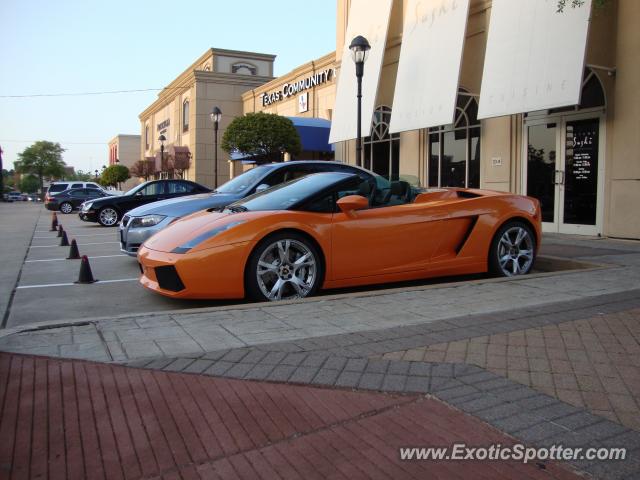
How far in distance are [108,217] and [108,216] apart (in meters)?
0.03

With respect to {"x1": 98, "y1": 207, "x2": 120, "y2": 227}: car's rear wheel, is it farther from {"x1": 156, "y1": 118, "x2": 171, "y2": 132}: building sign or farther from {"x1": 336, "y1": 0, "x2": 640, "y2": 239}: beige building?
{"x1": 156, "y1": 118, "x2": 171, "y2": 132}: building sign

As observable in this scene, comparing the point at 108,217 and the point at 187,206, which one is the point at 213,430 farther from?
the point at 108,217

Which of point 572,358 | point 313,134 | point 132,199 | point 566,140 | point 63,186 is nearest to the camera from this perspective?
point 572,358

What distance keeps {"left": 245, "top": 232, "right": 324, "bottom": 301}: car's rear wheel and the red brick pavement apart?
6.59ft

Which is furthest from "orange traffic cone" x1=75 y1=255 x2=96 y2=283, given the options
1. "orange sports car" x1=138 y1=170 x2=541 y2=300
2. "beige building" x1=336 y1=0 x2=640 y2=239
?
"beige building" x1=336 y1=0 x2=640 y2=239

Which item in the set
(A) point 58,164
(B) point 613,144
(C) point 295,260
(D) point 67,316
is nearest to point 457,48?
(B) point 613,144

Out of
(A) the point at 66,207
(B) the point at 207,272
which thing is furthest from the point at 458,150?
(A) the point at 66,207

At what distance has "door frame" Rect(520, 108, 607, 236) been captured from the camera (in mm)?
11125

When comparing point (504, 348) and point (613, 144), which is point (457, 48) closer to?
point (613, 144)

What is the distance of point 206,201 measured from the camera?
8039mm

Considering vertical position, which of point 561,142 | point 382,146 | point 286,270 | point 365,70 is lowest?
point 286,270

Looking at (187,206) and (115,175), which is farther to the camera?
(115,175)

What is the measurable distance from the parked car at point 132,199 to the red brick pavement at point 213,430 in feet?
40.2

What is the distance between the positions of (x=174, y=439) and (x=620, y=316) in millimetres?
3781
